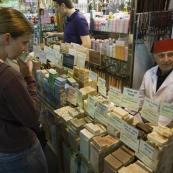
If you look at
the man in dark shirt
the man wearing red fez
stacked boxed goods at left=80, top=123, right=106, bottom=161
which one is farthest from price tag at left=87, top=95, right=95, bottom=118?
the man in dark shirt

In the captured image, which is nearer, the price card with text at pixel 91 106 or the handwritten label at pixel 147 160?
the handwritten label at pixel 147 160

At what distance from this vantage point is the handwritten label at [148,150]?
0.99 m

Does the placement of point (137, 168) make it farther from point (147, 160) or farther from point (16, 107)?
point (16, 107)

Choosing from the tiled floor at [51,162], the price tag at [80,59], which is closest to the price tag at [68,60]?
the price tag at [80,59]

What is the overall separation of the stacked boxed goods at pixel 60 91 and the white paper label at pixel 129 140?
2.41ft

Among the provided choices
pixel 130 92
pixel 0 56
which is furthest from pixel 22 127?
pixel 130 92

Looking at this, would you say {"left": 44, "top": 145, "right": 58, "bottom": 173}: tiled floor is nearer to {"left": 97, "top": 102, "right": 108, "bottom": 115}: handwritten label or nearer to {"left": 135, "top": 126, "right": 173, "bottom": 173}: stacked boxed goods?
{"left": 97, "top": 102, "right": 108, "bottom": 115}: handwritten label

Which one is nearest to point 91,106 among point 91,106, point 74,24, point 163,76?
point 91,106

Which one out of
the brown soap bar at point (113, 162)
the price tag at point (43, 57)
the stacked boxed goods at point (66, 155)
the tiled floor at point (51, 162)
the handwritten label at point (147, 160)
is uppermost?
the price tag at point (43, 57)

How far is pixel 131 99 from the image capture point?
121 centimetres

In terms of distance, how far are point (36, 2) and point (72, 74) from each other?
10.1 feet

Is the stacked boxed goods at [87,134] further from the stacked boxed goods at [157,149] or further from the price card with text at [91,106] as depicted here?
the stacked boxed goods at [157,149]

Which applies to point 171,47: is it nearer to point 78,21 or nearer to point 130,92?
point 130,92

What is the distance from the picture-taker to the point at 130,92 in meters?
1.21
